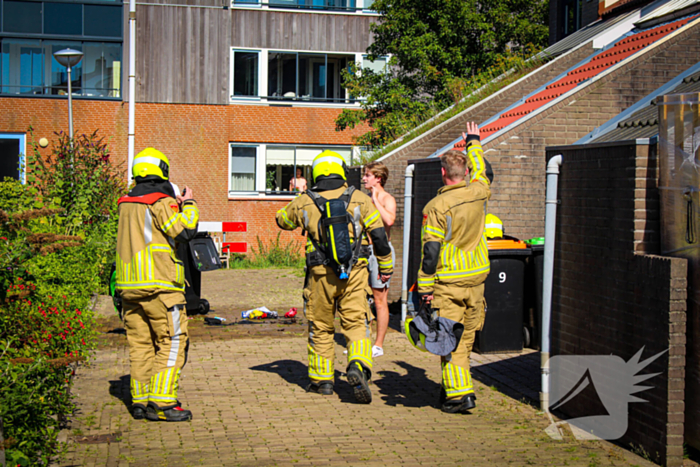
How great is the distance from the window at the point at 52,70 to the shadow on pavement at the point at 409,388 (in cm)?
2116

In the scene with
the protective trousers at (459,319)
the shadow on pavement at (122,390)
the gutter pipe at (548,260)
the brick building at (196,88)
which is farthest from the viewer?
the brick building at (196,88)

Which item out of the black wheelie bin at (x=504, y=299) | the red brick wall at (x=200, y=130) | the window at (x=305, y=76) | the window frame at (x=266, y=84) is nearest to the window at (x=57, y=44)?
the red brick wall at (x=200, y=130)

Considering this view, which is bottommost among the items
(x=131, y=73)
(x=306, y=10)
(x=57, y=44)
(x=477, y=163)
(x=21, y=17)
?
(x=477, y=163)

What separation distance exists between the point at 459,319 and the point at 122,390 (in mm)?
3184

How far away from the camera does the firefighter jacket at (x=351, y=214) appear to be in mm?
6570

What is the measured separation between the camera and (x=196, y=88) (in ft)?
84.8

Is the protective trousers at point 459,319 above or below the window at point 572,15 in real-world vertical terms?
below

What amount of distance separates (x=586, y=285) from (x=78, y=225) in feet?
32.9

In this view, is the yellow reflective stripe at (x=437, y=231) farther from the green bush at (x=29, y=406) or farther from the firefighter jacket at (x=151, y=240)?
the green bush at (x=29, y=406)

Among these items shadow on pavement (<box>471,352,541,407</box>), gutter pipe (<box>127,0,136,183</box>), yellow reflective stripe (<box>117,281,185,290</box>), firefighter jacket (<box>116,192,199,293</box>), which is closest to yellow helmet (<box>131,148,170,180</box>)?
firefighter jacket (<box>116,192,199,293</box>)

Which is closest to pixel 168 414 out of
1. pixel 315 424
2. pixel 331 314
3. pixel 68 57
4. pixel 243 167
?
pixel 315 424

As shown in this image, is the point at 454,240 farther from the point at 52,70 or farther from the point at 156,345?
the point at 52,70

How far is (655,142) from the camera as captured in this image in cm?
521

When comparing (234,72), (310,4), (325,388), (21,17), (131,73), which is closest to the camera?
(325,388)
